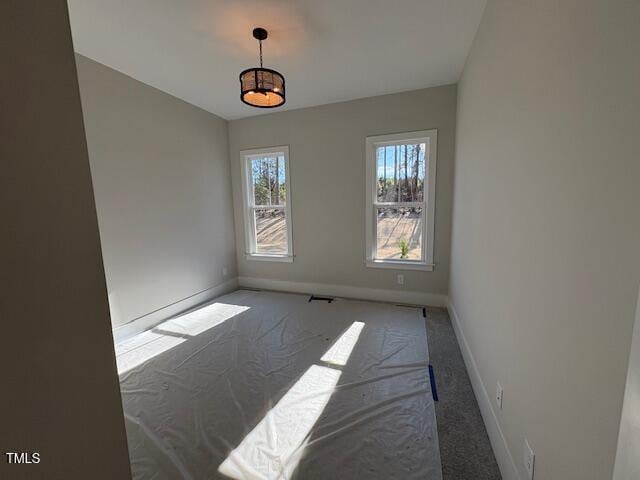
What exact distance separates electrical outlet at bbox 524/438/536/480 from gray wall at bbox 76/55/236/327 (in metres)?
3.34

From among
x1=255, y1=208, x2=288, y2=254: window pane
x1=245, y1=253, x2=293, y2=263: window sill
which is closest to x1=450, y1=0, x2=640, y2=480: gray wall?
x1=245, y1=253, x2=293, y2=263: window sill

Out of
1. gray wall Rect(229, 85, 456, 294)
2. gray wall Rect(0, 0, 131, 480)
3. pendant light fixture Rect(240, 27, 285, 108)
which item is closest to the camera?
gray wall Rect(0, 0, 131, 480)

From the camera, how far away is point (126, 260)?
2.75 meters

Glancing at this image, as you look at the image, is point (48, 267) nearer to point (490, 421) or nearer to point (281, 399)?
point (281, 399)

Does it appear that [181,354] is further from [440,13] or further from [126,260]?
[440,13]

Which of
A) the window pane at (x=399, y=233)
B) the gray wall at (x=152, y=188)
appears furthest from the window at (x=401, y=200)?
the gray wall at (x=152, y=188)

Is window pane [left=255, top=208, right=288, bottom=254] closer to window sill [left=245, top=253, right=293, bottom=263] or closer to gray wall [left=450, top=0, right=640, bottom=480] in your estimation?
window sill [left=245, top=253, right=293, bottom=263]

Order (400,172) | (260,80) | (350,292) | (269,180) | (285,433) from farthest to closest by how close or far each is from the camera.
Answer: (269,180) → (350,292) → (400,172) → (260,80) → (285,433)

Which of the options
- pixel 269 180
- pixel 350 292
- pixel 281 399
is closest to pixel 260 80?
pixel 269 180

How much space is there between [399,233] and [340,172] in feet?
3.81

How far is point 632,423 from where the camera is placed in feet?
1.44

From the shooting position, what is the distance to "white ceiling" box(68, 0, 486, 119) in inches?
72.8

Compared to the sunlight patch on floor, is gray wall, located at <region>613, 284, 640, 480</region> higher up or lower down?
higher up

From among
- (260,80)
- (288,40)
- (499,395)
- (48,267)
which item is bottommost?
(499,395)
